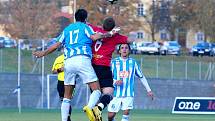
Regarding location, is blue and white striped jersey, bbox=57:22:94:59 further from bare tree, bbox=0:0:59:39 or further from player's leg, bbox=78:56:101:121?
bare tree, bbox=0:0:59:39

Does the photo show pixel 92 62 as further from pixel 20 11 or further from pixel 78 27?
pixel 20 11

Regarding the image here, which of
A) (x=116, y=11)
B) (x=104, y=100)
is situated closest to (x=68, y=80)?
(x=104, y=100)

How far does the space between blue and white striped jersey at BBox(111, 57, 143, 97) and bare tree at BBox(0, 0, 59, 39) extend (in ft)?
160

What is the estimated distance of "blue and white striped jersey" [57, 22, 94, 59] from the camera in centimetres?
1822

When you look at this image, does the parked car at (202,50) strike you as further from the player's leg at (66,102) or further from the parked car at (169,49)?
the player's leg at (66,102)

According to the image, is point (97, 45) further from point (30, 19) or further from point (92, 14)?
point (92, 14)

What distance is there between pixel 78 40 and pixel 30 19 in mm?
53720

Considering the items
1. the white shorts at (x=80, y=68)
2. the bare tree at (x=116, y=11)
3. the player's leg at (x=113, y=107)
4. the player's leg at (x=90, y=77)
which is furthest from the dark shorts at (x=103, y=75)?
the bare tree at (x=116, y=11)

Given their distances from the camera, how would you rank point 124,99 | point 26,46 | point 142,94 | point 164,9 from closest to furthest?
1. point 124,99
2. point 142,94
3. point 26,46
4. point 164,9

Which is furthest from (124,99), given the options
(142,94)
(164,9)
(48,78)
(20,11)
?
(164,9)

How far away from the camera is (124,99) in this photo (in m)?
21.7

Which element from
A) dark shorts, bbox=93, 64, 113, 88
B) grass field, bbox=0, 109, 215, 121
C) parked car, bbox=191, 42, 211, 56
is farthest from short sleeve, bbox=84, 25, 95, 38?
parked car, bbox=191, 42, 211, 56

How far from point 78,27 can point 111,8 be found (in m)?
58.5

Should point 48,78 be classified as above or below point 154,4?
below
